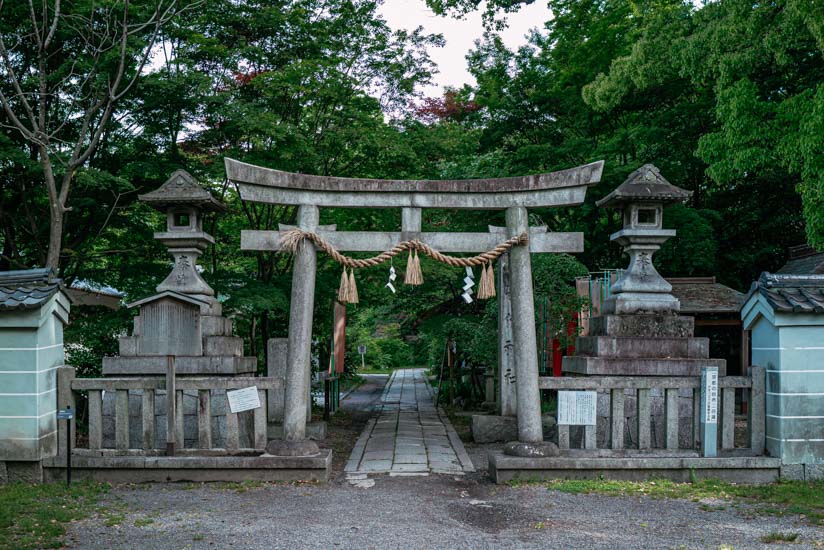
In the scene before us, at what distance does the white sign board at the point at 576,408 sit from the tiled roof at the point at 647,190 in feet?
9.11

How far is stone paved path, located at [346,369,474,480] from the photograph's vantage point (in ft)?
28.7

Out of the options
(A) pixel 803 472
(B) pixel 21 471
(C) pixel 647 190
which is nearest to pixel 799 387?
(A) pixel 803 472

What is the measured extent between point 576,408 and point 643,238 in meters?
2.68

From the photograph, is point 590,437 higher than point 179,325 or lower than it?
lower

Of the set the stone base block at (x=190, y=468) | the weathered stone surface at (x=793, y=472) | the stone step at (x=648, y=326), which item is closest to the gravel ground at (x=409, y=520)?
the stone base block at (x=190, y=468)

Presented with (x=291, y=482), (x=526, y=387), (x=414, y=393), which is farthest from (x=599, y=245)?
(x=291, y=482)

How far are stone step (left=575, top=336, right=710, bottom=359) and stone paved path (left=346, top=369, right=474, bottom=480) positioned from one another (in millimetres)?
2379

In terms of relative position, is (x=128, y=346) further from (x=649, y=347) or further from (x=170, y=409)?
(x=649, y=347)

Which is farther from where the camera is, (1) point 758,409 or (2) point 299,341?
(2) point 299,341

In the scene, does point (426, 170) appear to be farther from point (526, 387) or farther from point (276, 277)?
point (526, 387)

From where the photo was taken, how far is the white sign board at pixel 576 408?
7.79 metres

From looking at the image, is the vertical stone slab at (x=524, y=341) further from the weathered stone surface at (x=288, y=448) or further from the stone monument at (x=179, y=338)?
the stone monument at (x=179, y=338)

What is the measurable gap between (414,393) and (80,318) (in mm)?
12170

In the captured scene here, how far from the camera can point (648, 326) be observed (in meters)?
8.64
